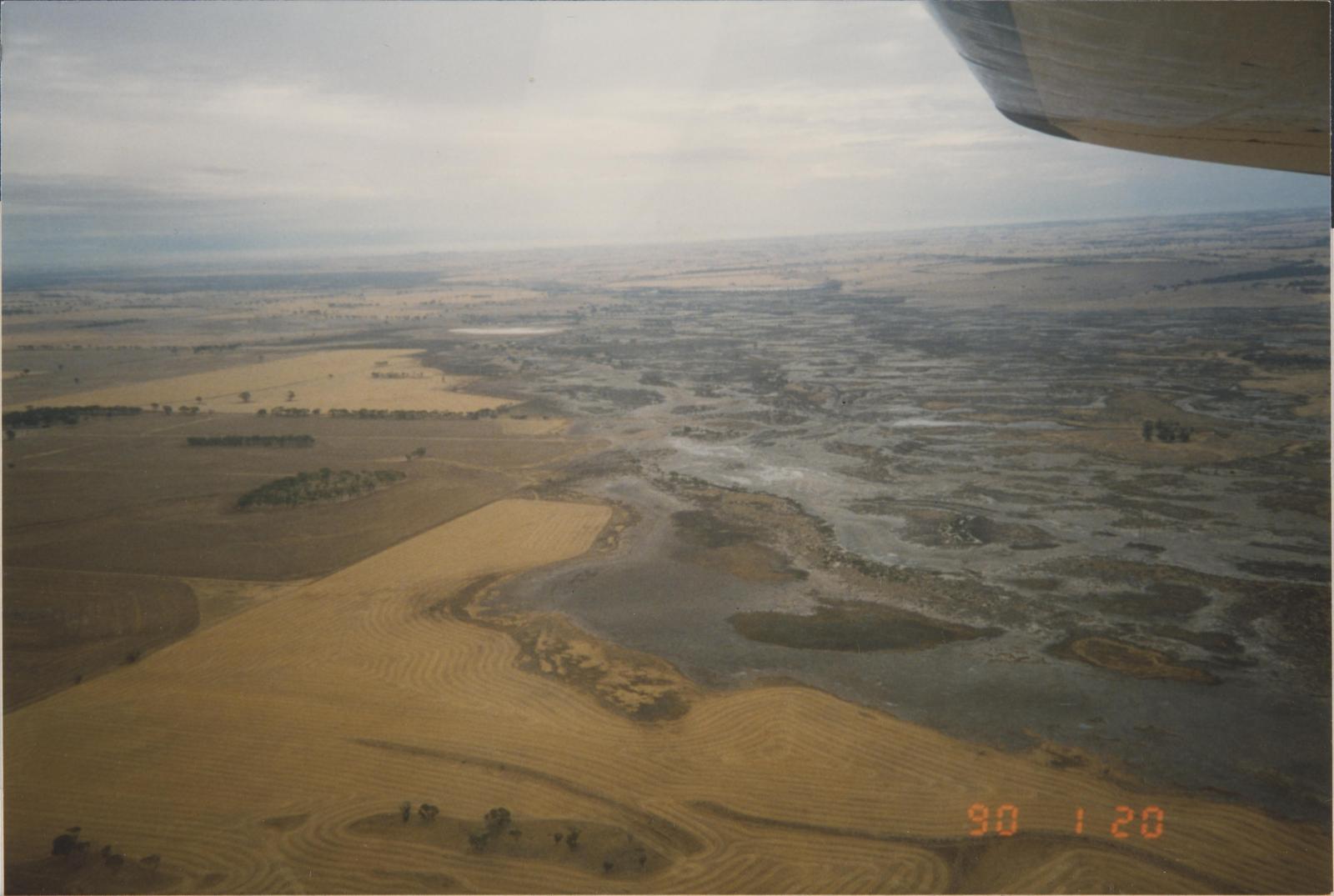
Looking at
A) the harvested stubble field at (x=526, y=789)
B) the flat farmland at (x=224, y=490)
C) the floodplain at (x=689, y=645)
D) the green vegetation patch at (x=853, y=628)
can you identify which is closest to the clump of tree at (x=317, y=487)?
the floodplain at (x=689, y=645)

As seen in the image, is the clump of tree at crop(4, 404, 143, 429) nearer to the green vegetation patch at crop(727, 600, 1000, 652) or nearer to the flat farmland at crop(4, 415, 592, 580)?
the flat farmland at crop(4, 415, 592, 580)

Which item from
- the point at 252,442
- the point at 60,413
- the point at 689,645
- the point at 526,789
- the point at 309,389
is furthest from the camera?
the point at 309,389

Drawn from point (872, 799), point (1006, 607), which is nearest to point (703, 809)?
point (872, 799)

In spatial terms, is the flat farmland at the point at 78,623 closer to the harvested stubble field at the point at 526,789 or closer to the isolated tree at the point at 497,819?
the harvested stubble field at the point at 526,789

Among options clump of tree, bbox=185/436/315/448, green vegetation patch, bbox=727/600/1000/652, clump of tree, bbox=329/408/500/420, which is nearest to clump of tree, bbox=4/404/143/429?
clump of tree, bbox=185/436/315/448

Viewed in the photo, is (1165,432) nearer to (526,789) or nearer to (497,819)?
(526,789)

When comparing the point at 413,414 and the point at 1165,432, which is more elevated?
the point at 413,414

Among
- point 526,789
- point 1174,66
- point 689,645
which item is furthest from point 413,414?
point 1174,66

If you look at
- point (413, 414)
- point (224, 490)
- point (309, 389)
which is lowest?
point (224, 490)
